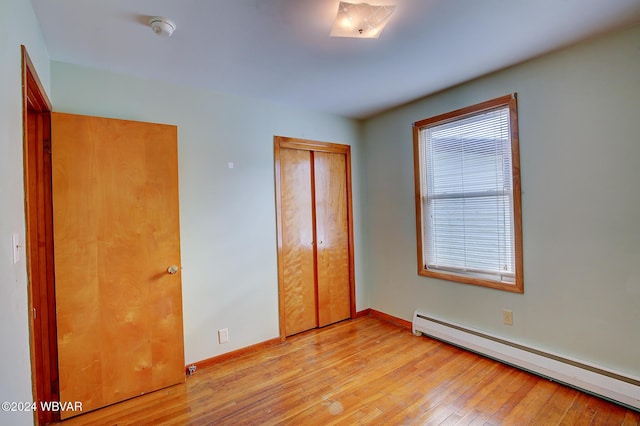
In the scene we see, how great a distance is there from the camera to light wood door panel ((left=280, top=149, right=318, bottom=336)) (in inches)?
124

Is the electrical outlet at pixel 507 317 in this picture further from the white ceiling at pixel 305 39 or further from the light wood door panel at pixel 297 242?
the white ceiling at pixel 305 39

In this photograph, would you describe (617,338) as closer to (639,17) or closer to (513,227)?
(513,227)

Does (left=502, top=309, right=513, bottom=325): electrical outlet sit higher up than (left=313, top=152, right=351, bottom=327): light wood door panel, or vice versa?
(left=313, top=152, right=351, bottom=327): light wood door panel

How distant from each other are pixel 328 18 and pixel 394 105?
172cm

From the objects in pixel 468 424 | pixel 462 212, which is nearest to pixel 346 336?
pixel 468 424

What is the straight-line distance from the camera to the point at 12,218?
1130 millimetres

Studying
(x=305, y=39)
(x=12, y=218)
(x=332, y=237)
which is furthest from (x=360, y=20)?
(x=332, y=237)

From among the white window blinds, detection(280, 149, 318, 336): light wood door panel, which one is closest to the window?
the white window blinds

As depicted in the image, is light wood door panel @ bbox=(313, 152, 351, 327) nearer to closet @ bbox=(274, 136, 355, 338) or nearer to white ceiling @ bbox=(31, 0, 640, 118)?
closet @ bbox=(274, 136, 355, 338)

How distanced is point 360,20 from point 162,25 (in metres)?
1.13

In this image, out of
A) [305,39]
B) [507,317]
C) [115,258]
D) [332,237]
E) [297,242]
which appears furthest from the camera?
[332,237]

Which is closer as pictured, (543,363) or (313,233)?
(543,363)

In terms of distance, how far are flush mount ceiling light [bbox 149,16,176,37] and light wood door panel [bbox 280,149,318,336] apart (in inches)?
60.9

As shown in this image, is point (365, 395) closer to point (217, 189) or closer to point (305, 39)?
point (217, 189)
